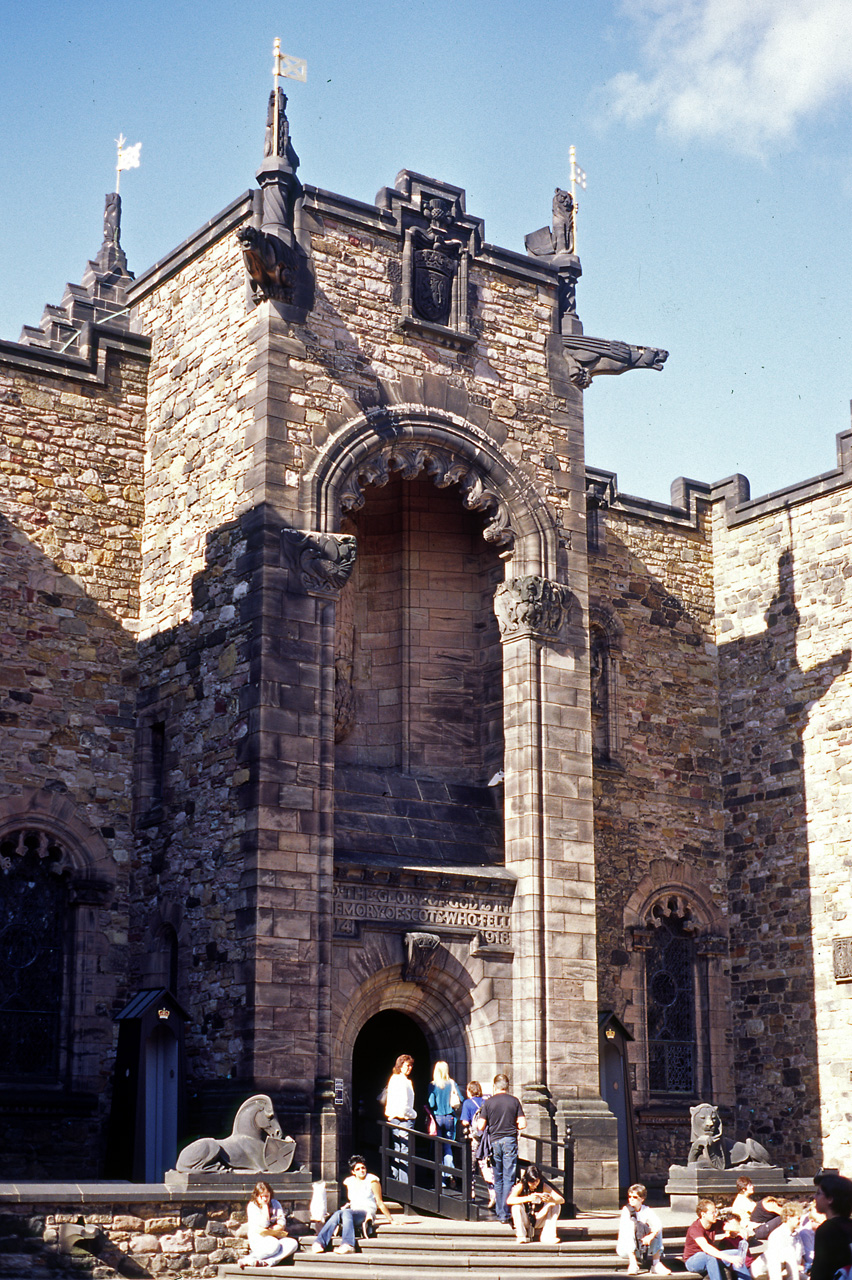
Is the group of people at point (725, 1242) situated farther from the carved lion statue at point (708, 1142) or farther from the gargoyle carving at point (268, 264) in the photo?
the gargoyle carving at point (268, 264)

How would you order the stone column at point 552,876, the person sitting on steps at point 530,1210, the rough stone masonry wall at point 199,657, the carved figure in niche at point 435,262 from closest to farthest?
the person sitting on steps at point 530,1210
the rough stone masonry wall at point 199,657
the stone column at point 552,876
the carved figure in niche at point 435,262

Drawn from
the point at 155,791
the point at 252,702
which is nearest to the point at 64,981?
the point at 155,791

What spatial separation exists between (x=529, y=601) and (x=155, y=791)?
5015mm

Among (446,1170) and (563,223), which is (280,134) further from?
(446,1170)

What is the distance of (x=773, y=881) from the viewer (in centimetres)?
2494

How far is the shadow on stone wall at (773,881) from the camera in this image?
78.8 ft

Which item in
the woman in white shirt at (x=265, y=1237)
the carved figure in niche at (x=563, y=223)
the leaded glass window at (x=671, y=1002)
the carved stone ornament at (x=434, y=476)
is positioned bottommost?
the woman in white shirt at (x=265, y=1237)

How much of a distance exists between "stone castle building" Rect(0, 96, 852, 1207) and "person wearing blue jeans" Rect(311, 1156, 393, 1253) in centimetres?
121

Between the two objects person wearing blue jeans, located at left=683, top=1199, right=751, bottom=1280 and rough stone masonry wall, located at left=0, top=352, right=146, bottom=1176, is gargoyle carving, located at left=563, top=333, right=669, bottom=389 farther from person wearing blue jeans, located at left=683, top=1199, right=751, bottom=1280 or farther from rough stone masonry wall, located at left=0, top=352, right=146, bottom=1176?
person wearing blue jeans, located at left=683, top=1199, right=751, bottom=1280

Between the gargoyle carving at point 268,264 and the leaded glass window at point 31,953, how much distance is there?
676 cm

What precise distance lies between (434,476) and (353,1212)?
883 cm

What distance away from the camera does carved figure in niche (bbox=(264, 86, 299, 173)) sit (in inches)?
792

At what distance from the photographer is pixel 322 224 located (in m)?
20.3

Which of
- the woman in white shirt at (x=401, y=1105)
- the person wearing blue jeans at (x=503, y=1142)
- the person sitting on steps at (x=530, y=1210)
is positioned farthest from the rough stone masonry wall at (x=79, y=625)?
the person sitting on steps at (x=530, y=1210)
